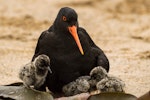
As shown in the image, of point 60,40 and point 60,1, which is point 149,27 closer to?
point 60,1

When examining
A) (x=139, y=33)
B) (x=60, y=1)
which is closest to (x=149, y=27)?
(x=139, y=33)

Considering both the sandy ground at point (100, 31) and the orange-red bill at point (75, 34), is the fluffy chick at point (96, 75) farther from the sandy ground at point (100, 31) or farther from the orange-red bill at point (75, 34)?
the sandy ground at point (100, 31)

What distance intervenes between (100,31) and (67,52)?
4.06 m

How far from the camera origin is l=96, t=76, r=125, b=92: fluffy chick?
6.65m

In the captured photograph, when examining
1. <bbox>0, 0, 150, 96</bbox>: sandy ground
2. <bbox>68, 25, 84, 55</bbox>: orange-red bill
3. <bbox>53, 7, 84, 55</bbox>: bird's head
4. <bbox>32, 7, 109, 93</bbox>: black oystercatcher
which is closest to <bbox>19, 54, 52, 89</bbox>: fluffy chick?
<bbox>32, 7, 109, 93</bbox>: black oystercatcher

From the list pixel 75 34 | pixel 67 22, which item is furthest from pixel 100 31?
pixel 75 34

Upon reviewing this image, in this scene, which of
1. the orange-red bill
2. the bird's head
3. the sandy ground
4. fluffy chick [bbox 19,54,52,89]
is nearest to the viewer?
fluffy chick [bbox 19,54,52,89]

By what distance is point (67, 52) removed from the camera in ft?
22.8

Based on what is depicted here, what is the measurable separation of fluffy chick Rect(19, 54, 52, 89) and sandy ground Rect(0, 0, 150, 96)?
64 centimetres

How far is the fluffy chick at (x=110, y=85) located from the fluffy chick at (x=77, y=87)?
0.14 m

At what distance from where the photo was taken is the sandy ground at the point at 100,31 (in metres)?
8.02

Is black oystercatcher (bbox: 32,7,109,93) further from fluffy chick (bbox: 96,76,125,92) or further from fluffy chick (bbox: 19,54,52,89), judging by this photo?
fluffy chick (bbox: 96,76,125,92)

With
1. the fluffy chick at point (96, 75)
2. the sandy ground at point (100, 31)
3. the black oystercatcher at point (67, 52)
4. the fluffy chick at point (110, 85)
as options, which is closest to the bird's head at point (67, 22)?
the black oystercatcher at point (67, 52)

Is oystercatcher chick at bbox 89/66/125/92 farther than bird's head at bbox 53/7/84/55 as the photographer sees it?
No
